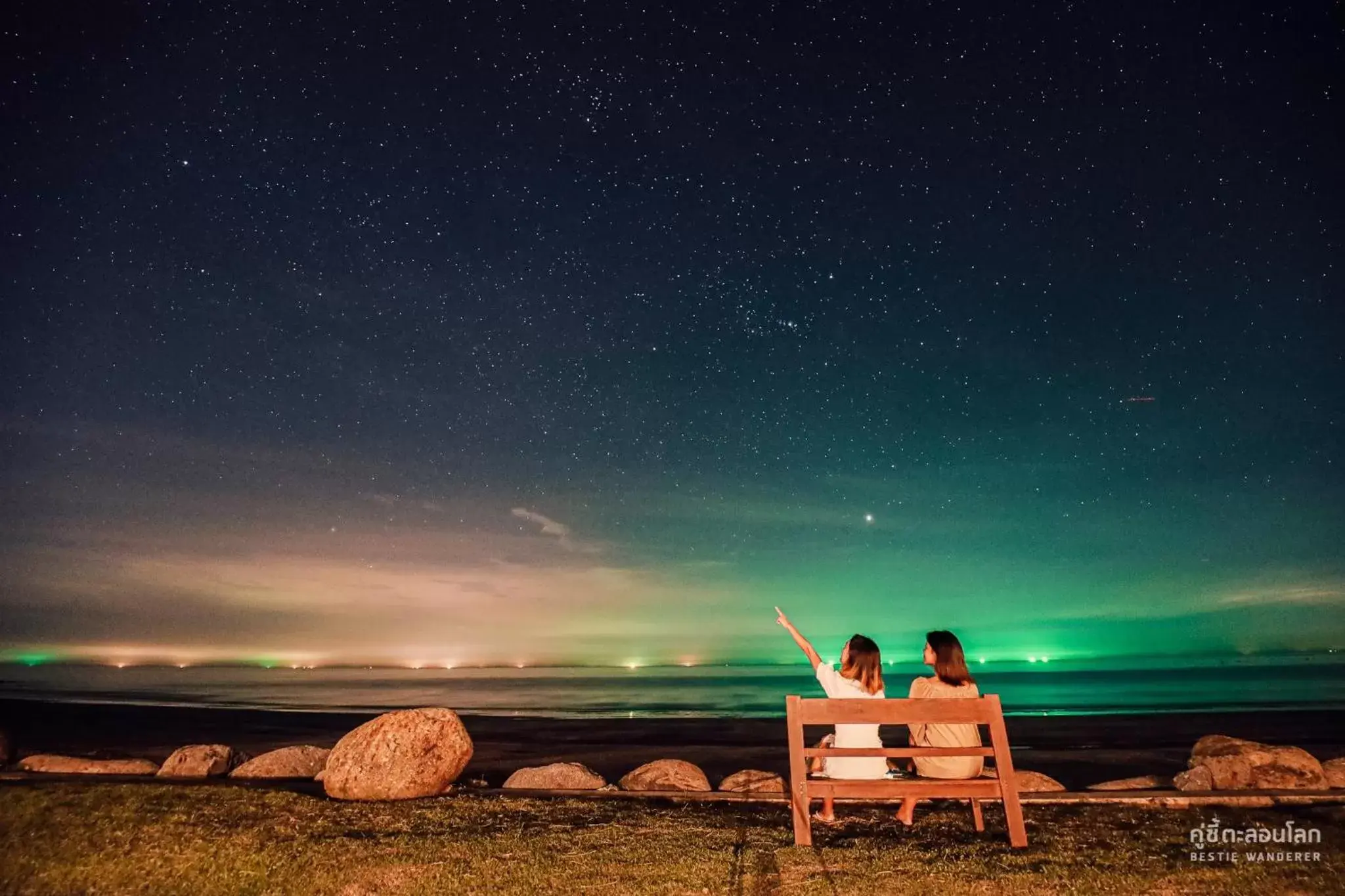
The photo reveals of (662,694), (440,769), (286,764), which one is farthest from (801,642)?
(662,694)

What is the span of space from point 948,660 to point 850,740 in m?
1.28

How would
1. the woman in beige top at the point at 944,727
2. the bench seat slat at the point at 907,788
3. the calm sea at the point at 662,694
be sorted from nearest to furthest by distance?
the bench seat slat at the point at 907,788 < the woman in beige top at the point at 944,727 < the calm sea at the point at 662,694

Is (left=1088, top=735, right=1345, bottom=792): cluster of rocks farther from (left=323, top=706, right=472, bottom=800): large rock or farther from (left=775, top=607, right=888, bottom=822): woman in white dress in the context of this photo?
(left=323, top=706, right=472, bottom=800): large rock

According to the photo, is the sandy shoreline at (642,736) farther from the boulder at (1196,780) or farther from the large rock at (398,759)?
the large rock at (398,759)

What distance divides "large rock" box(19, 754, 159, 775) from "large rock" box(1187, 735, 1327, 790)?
17125 millimetres

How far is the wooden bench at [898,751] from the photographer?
6.17m

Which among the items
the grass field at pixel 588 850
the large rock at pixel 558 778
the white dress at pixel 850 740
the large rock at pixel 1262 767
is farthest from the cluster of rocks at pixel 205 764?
the large rock at pixel 1262 767

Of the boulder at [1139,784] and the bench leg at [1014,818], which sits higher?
the bench leg at [1014,818]

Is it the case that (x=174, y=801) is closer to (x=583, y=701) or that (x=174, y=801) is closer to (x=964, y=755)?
(x=964, y=755)

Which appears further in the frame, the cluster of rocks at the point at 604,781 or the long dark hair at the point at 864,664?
the cluster of rocks at the point at 604,781

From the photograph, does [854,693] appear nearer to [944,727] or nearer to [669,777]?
[944,727]

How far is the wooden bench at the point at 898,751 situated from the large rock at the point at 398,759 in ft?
16.6

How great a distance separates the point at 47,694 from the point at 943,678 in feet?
208

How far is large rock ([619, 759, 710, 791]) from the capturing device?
448 inches
